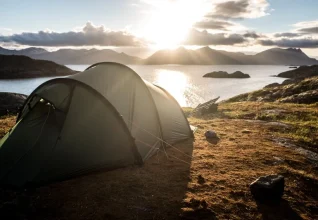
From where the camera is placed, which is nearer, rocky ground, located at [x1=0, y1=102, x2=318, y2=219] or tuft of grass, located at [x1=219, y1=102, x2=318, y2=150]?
rocky ground, located at [x1=0, y1=102, x2=318, y2=219]

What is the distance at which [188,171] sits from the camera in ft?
29.2

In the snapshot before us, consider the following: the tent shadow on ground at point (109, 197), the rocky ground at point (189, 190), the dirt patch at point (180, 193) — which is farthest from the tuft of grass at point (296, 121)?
the tent shadow on ground at point (109, 197)

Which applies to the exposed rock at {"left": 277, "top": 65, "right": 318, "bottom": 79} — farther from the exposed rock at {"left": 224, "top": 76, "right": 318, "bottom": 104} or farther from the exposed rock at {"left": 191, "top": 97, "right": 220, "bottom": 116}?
the exposed rock at {"left": 191, "top": 97, "right": 220, "bottom": 116}

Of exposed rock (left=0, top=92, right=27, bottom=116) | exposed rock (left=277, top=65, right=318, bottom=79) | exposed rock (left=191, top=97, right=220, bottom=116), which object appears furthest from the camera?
exposed rock (left=277, top=65, right=318, bottom=79)

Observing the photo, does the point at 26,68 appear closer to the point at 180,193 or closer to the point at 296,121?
the point at 296,121

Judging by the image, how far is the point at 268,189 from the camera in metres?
6.89

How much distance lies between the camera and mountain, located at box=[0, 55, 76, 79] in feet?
517

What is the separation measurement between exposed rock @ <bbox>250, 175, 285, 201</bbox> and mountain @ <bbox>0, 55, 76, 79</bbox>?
6829 inches

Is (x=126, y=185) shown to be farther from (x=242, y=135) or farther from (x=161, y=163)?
(x=242, y=135)

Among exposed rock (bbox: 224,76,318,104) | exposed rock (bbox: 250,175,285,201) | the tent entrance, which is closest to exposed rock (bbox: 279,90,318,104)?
exposed rock (bbox: 224,76,318,104)

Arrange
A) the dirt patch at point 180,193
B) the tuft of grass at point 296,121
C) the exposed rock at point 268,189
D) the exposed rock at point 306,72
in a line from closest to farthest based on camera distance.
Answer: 1. the dirt patch at point 180,193
2. the exposed rock at point 268,189
3. the tuft of grass at point 296,121
4. the exposed rock at point 306,72

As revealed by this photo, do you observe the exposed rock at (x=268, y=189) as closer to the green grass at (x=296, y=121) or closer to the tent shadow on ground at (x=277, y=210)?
the tent shadow on ground at (x=277, y=210)

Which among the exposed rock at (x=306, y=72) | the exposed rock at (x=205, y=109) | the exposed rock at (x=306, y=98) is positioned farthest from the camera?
the exposed rock at (x=306, y=72)

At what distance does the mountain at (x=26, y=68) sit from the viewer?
158m
